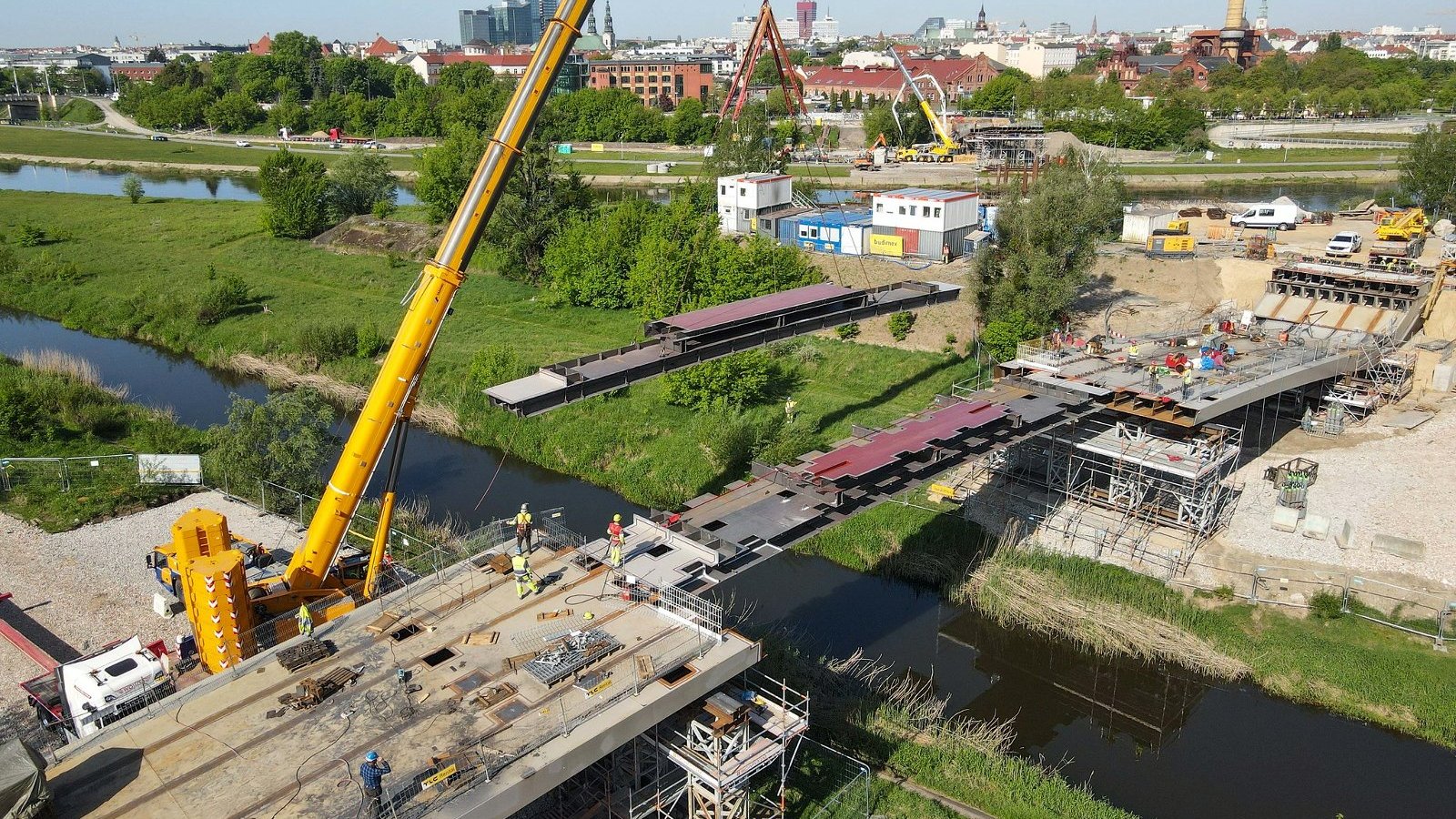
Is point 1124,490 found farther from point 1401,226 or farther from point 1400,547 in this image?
point 1401,226

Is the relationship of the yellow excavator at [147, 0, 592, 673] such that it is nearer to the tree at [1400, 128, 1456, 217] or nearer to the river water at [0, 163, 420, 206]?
the tree at [1400, 128, 1456, 217]

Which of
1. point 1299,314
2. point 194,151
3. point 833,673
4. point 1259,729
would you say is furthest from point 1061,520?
point 194,151

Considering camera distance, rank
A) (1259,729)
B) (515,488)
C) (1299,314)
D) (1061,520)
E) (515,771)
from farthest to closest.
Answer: (1299,314)
(515,488)
(1061,520)
(1259,729)
(515,771)

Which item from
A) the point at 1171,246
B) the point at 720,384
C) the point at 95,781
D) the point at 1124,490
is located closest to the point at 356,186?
the point at 720,384

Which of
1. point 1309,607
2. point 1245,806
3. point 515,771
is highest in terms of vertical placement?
point 515,771

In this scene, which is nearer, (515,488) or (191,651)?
(191,651)

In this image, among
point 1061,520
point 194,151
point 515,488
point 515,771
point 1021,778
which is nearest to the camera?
point 515,771

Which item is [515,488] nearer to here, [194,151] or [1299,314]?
[1299,314]
